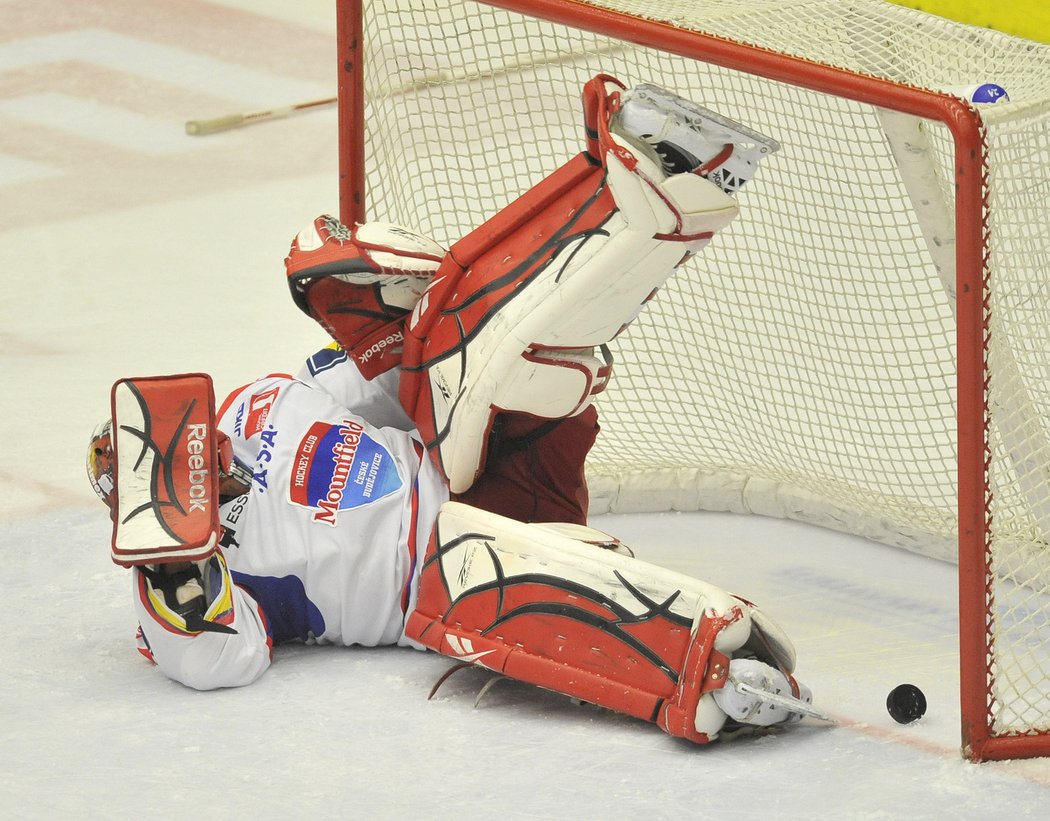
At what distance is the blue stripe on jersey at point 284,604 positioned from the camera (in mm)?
2852

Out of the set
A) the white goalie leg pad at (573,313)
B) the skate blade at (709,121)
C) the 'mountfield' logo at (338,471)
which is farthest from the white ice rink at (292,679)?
the skate blade at (709,121)

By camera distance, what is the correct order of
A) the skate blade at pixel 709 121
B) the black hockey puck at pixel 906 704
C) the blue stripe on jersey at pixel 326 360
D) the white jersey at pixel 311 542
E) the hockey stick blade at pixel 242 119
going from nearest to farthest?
1. the skate blade at pixel 709 121
2. the black hockey puck at pixel 906 704
3. the white jersey at pixel 311 542
4. the blue stripe on jersey at pixel 326 360
5. the hockey stick blade at pixel 242 119

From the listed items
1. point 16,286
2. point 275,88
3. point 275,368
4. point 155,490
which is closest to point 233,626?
point 155,490

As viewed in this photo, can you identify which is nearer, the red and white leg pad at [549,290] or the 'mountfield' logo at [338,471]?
the red and white leg pad at [549,290]

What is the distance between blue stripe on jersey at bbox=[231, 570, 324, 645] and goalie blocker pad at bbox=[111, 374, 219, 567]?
0.17 meters

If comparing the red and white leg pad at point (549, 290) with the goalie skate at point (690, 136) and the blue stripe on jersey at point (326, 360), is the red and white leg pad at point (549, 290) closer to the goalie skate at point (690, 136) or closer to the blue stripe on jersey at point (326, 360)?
the goalie skate at point (690, 136)

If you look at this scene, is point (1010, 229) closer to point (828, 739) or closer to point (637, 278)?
point (637, 278)

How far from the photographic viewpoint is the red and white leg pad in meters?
2.57

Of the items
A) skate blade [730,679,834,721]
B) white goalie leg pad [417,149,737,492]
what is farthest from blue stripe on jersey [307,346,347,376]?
skate blade [730,679,834,721]

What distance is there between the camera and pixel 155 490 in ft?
9.01

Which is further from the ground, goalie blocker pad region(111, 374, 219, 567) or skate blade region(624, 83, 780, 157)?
skate blade region(624, 83, 780, 157)

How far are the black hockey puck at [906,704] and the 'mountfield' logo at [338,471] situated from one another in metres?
0.78

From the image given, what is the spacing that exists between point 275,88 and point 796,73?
3879 millimetres

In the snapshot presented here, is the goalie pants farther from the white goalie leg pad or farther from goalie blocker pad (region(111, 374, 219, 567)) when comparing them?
goalie blocker pad (region(111, 374, 219, 567))
